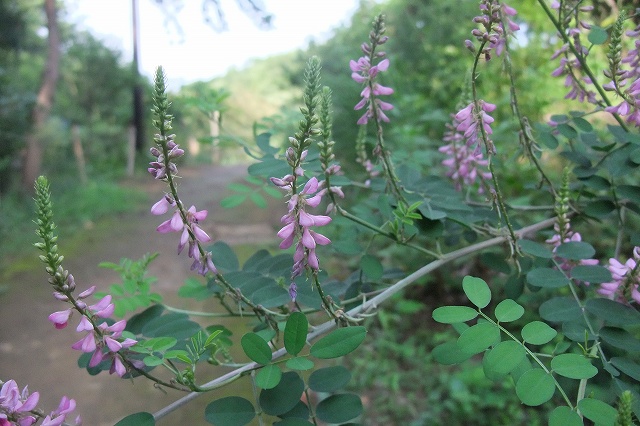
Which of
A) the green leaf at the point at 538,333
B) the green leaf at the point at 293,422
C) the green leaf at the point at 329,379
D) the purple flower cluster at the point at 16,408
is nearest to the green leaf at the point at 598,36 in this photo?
the green leaf at the point at 538,333

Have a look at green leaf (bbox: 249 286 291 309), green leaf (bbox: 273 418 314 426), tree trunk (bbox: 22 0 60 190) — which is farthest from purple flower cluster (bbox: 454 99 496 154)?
tree trunk (bbox: 22 0 60 190)

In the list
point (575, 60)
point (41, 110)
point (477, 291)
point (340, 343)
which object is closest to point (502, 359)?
point (477, 291)

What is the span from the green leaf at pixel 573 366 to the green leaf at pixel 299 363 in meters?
0.41

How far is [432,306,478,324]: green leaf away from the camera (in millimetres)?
847

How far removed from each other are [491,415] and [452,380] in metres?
0.29

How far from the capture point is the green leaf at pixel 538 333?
32.7 inches

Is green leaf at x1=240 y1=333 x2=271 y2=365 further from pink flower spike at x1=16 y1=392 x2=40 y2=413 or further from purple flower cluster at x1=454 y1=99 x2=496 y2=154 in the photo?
purple flower cluster at x1=454 y1=99 x2=496 y2=154

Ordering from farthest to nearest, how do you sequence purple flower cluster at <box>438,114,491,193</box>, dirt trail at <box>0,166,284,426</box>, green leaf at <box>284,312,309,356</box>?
dirt trail at <box>0,166,284,426</box>
purple flower cluster at <box>438,114,491,193</box>
green leaf at <box>284,312,309,356</box>

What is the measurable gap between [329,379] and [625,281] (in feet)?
2.02

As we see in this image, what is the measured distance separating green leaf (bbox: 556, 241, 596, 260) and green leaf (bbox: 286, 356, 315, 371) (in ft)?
2.04

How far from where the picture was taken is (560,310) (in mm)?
993

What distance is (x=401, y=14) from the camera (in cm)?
643

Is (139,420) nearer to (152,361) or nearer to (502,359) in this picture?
(152,361)

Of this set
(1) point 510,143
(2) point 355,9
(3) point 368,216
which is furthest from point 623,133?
(2) point 355,9
